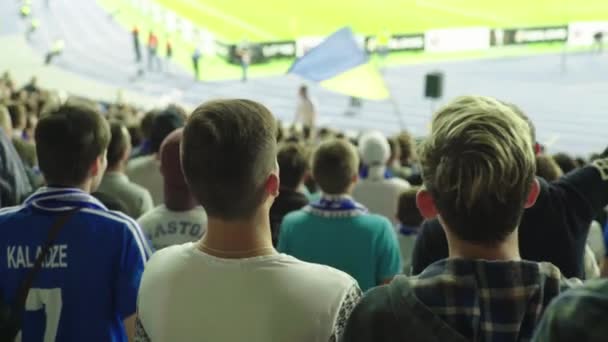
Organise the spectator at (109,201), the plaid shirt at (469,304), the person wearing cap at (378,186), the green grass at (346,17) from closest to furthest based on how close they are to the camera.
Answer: the plaid shirt at (469,304), the spectator at (109,201), the person wearing cap at (378,186), the green grass at (346,17)

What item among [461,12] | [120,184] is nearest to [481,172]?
[120,184]

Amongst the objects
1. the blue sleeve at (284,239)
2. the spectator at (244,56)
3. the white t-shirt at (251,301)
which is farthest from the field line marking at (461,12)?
the white t-shirt at (251,301)

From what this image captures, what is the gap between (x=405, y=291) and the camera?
1.51m

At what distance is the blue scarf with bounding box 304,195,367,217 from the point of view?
3.53 meters

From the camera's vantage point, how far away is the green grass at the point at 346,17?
2508cm

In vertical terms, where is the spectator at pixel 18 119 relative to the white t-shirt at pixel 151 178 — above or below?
above

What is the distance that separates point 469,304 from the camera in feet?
4.89

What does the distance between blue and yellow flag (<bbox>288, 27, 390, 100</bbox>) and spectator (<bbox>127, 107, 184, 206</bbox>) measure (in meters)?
2.78

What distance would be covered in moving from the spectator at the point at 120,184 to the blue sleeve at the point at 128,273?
1.60 metres

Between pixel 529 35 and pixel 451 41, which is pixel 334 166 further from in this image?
pixel 451 41

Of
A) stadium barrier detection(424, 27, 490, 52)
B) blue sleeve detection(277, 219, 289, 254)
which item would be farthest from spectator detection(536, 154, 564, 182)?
stadium barrier detection(424, 27, 490, 52)

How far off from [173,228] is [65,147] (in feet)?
3.13

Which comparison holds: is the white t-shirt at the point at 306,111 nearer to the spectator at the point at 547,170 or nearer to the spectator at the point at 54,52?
the spectator at the point at 54,52

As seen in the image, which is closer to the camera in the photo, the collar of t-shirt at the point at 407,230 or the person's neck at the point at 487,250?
the person's neck at the point at 487,250
